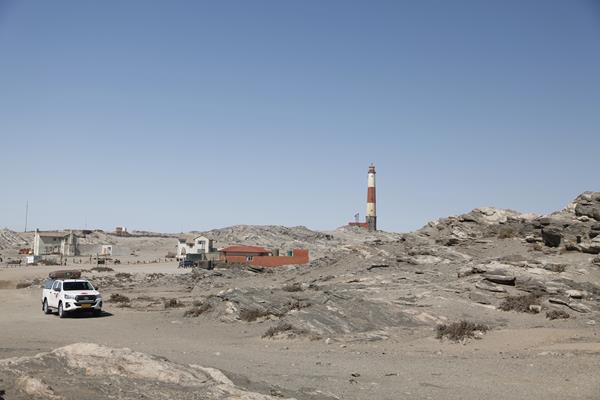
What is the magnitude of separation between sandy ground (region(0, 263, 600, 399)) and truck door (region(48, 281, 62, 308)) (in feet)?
8.28

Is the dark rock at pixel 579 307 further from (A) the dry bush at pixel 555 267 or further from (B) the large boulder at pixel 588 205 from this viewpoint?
(B) the large boulder at pixel 588 205

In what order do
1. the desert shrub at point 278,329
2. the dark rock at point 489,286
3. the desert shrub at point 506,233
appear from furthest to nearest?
1. the desert shrub at point 506,233
2. the dark rock at point 489,286
3. the desert shrub at point 278,329

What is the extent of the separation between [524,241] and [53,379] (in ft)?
126

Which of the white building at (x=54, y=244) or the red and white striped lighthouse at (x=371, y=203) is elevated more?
the red and white striped lighthouse at (x=371, y=203)

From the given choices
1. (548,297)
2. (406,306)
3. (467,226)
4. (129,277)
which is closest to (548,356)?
(406,306)

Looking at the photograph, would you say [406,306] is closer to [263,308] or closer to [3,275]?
[263,308]

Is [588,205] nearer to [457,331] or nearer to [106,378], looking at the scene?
[457,331]

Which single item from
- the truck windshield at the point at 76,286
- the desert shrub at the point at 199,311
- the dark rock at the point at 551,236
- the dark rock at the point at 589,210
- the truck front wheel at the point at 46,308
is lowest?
the truck front wheel at the point at 46,308

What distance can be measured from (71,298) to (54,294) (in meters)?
1.97

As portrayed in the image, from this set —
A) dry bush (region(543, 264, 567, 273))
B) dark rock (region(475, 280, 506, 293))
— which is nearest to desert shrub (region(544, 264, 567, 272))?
dry bush (region(543, 264, 567, 273))

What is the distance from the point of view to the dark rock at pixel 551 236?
39094 mm

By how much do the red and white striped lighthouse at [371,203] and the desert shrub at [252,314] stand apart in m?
79.7

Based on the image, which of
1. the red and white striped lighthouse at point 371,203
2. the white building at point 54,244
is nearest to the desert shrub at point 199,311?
the red and white striped lighthouse at point 371,203

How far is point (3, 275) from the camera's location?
6362 centimetres
